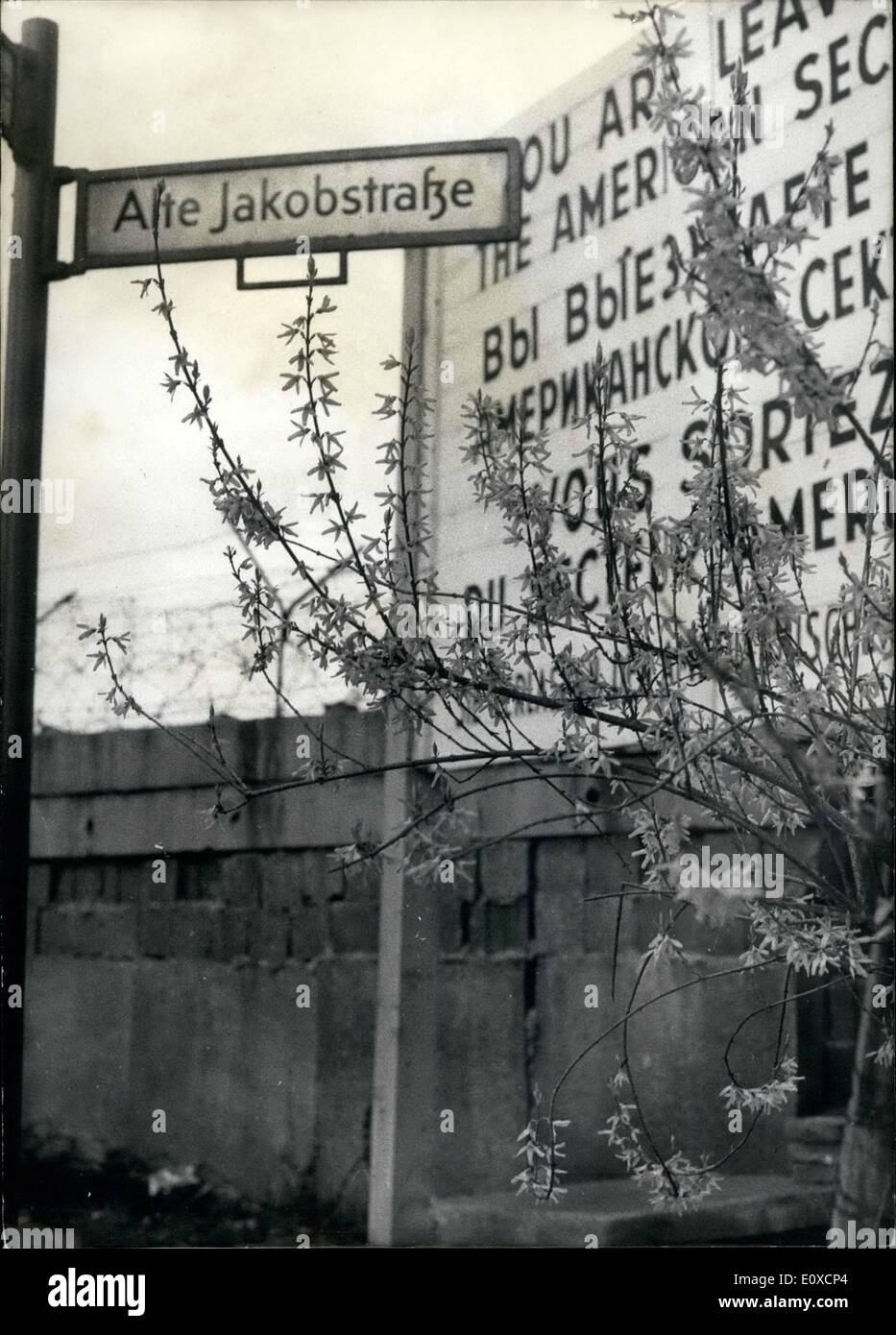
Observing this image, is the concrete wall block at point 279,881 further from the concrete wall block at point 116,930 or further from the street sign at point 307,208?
the street sign at point 307,208

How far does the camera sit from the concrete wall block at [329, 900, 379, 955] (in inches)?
206

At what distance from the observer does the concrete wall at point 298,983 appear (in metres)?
4.45

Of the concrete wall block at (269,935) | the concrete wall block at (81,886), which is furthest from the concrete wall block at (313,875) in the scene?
the concrete wall block at (81,886)

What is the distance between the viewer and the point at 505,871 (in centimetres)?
505

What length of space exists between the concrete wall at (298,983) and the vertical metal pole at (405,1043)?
0.06 m

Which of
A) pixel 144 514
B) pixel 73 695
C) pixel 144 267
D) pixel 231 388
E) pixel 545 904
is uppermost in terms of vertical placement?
pixel 144 267

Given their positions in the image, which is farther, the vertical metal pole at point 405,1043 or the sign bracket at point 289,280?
the vertical metal pole at point 405,1043

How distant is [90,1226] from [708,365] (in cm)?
291

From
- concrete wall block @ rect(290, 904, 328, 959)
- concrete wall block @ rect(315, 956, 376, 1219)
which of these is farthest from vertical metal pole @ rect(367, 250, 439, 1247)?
concrete wall block @ rect(290, 904, 328, 959)

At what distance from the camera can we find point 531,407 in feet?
14.9

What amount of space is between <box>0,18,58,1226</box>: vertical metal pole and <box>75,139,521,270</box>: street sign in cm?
17

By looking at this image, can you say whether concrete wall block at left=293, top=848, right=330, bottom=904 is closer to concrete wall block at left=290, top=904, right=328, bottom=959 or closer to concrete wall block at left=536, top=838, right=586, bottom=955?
concrete wall block at left=290, top=904, right=328, bottom=959
